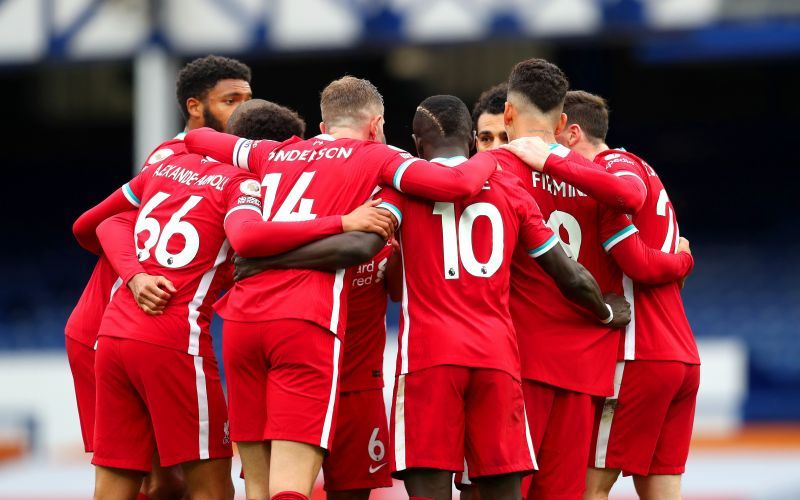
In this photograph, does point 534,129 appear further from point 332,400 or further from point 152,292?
point 152,292

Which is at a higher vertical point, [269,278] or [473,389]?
[269,278]

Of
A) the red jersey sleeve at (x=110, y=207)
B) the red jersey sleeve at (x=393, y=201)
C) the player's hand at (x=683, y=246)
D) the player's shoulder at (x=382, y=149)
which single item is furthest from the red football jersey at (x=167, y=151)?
the player's hand at (x=683, y=246)

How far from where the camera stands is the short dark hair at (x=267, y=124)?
5.81 meters

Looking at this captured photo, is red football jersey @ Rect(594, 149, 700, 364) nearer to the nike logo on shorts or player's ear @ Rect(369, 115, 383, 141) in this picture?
player's ear @ Rect(369, 115, 383, 141)

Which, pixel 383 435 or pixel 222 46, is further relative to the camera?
pixel 222 46

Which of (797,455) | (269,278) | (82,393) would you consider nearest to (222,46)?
(797,455)

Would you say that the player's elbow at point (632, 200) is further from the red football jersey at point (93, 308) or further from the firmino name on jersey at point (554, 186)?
the red football jersey at point (93, 308)

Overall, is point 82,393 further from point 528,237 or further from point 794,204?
point 794,204

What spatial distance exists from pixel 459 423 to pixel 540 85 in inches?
61.8

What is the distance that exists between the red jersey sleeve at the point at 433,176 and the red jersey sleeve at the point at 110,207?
140cm

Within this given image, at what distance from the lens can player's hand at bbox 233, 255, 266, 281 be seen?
16.6 feet

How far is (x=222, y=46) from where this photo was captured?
52.1 feet

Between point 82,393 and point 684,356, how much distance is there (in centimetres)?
299

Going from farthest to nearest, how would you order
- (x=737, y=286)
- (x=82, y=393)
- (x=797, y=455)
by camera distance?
(x=737, y=286) → (x=797, y=455) → (x=82, y=393)
